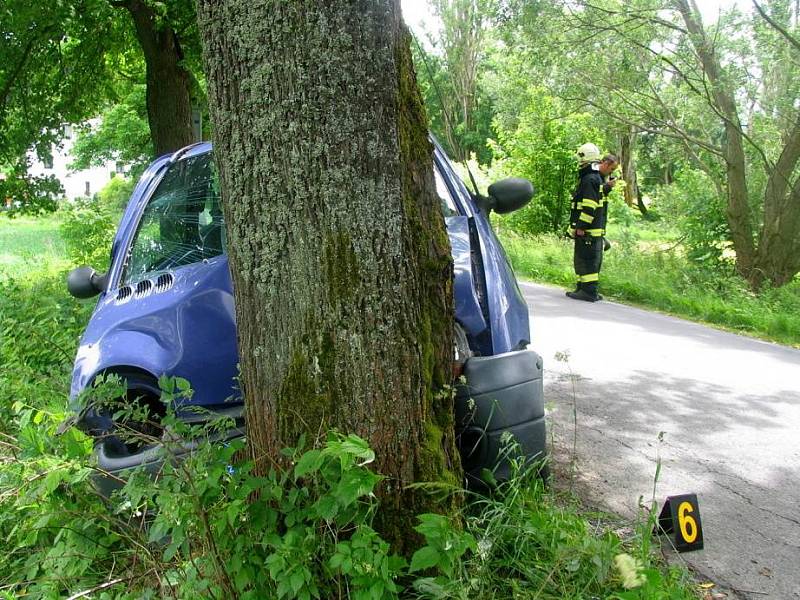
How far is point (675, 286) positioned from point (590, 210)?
96.5 inches

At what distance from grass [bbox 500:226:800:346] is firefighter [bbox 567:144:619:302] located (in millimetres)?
1168

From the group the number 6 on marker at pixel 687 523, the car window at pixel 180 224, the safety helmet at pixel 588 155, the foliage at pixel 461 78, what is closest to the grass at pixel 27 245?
the safety helmet at pixel 588 155

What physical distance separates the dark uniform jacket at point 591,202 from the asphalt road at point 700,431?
8.14 ft

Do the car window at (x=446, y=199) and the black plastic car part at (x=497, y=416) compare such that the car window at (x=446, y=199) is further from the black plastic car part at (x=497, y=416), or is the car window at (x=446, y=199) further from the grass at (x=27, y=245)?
the grass at (x=27, y=245)

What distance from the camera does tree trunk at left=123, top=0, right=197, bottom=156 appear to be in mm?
10664

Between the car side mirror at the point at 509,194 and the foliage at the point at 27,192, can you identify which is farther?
the foliage at the point at 27,192

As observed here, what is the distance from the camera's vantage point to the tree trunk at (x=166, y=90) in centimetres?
1066

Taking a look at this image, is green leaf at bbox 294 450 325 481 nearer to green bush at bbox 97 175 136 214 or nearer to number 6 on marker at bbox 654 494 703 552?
number 6 on marker at bbox 654 494 703 552

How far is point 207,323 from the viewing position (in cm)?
373

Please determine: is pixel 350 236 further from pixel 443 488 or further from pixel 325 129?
pixel 443 488

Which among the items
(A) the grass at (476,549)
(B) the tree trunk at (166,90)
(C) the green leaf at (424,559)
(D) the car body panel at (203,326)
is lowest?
(A) the grass at (476,549)

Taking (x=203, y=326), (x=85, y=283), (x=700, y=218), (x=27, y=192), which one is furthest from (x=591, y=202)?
(x=27, y=192)

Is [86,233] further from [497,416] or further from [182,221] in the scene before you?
[497,416]

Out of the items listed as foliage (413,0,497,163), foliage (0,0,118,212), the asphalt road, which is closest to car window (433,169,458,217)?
the asphalt road
